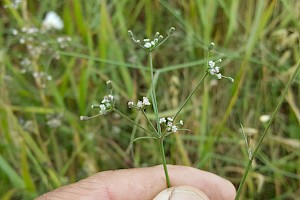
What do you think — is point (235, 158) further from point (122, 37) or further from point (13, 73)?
point (13, 73)

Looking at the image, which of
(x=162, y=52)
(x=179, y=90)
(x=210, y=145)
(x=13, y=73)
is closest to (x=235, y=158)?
(x=210, y=145)

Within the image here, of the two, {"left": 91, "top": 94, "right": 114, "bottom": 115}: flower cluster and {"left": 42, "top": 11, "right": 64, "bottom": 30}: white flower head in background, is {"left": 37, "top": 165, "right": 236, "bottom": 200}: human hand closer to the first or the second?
{"left": 91, "top": 94, "right": 114, "bottom": 115}: flower cluster

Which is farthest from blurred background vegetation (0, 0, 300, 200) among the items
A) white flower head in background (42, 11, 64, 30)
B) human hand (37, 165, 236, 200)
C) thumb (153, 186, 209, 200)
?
thumb (153, 186, 209, 200)

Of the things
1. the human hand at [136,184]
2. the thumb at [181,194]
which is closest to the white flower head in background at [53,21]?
the human hand at [136,184]

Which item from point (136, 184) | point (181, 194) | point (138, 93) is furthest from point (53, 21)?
point (181, 194)

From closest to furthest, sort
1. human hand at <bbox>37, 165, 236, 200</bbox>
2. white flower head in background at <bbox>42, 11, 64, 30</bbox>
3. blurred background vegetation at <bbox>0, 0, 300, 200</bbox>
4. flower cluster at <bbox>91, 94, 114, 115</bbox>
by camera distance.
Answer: flower cluster at <bbox>91, 94, 114, 115</bbox>, human hand at <bbox>37, 165, 236, 200</bbox>, blurred background vegetation at <bbox>0, 0, 300, 200</bbox>, white flower head in background at <bbox>42, 11, 64, 30</bbox>

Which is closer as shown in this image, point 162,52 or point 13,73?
point 13,73

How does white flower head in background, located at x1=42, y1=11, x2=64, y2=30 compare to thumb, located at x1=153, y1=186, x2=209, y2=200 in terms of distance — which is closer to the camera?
thumb, located at x1=153, y1=186, x2=209, y2=200
